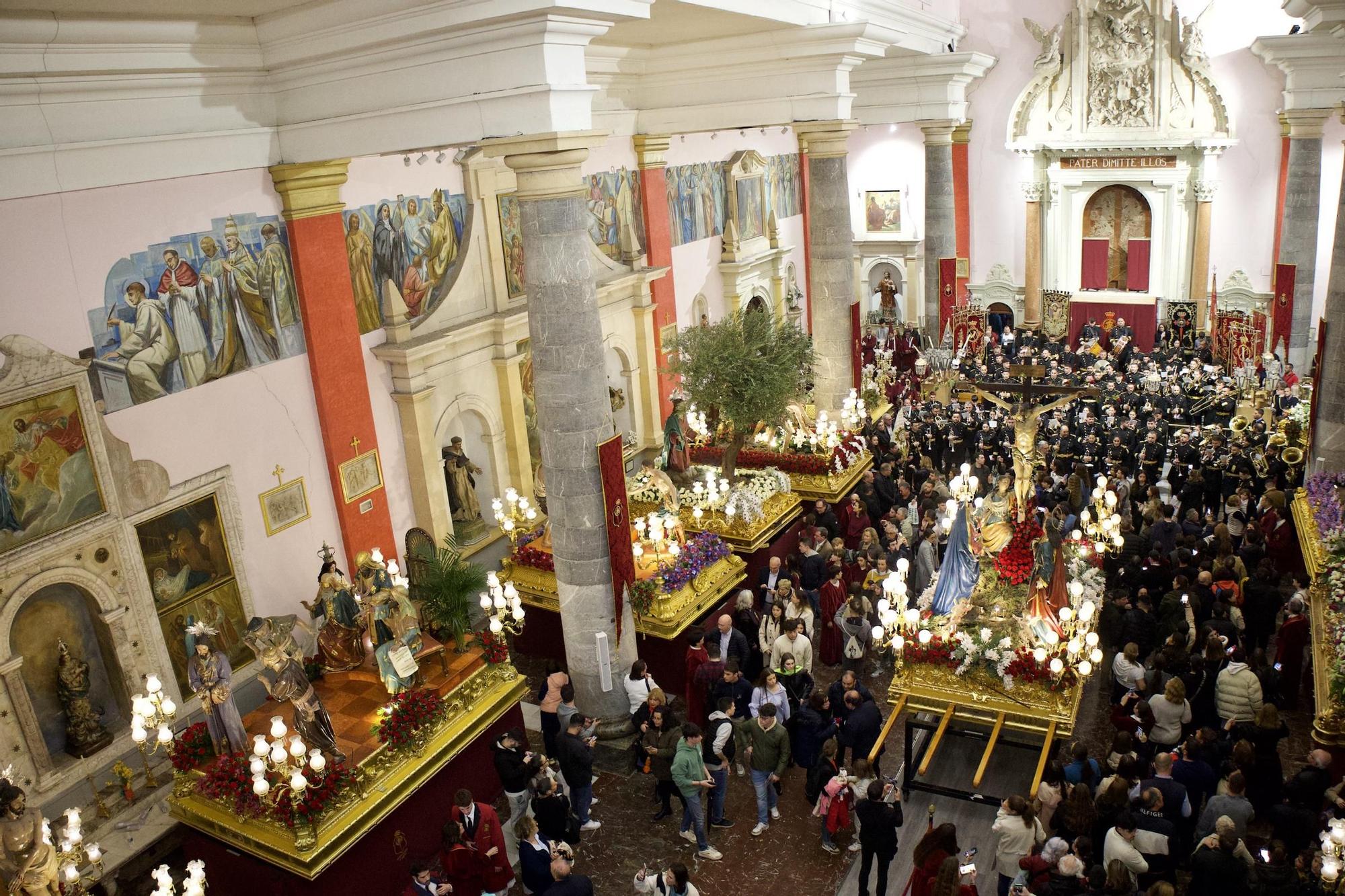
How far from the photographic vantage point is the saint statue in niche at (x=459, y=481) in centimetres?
1386

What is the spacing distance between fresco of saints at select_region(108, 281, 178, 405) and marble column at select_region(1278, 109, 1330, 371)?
1964 cm

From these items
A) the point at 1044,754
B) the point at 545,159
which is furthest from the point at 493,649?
the point at 1044,754

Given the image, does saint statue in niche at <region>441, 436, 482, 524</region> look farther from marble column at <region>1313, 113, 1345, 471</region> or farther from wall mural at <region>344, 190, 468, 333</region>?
marble column at <region>1313, 113, 1345, 471</region>

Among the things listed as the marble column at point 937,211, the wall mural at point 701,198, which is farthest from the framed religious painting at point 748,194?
the marble column at point 937,211

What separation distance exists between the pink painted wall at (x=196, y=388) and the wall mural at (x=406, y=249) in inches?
45.4

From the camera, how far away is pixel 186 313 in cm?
1042

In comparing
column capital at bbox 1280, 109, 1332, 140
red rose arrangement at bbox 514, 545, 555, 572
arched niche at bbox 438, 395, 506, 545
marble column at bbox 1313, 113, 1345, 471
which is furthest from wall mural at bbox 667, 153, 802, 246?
marble column at bbox 1313, 113, 1345, 471

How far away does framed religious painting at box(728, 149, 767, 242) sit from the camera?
2192 centimetres

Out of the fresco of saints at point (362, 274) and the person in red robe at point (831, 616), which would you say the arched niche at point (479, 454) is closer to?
the fresco of saints at point (362, 274)

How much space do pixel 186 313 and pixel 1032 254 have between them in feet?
70.1

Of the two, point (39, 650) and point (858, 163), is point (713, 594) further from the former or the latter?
point (858, 163)

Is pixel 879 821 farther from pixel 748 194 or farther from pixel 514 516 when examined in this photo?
pixel 748 194

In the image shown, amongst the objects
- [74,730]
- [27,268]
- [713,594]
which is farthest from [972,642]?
[27,268]

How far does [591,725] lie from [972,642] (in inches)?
146
